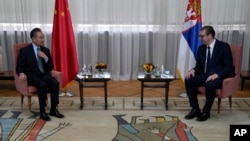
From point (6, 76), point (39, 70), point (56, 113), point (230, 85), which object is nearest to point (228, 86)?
Answer: point (230, 85)

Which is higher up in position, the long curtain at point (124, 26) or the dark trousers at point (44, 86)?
the long curtain at point (124, 26)

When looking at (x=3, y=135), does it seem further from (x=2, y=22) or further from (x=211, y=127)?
(x=2, y=22)

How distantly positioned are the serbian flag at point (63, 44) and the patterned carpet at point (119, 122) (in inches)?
18.6

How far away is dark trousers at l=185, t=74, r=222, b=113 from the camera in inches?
155

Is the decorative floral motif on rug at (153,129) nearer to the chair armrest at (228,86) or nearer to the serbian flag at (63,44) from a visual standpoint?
the chair armrest at (228,86)

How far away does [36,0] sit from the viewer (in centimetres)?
573

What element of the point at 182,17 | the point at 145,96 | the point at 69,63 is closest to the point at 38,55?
the point at 69,63

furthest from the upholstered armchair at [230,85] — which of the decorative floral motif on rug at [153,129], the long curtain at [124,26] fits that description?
the long curtain at [124,26]

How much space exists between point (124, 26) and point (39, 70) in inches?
86.1

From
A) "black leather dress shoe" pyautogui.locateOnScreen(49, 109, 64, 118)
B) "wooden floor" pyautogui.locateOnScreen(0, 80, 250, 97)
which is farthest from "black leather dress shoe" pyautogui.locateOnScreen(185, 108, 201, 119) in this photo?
"black leather dress shoe" pyautogui.locateOnScreen(49, 109, 64, 118)

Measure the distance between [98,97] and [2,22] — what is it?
96.3 inches

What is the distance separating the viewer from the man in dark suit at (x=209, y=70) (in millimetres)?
3979

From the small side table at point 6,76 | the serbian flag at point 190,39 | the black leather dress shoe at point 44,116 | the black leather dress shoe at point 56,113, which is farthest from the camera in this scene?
the small side table at point 6,76

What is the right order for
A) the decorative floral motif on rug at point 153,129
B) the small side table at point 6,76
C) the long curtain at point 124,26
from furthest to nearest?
the long curtain at point 124,26
the small side table at point 6,76
the decorative floral motif on rug at point 153,129
